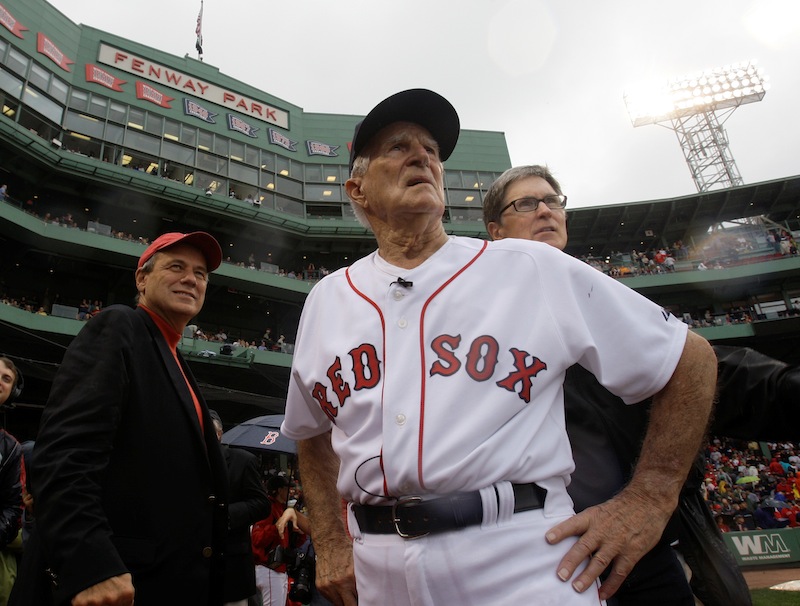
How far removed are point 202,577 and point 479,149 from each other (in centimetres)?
3620

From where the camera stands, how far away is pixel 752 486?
17375mm

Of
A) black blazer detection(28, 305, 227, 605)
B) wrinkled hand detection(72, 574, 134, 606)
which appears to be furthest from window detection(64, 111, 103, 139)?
wrinkled hand detection(72, 574, 134, 606)

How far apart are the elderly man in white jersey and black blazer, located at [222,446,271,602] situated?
5.41 feet

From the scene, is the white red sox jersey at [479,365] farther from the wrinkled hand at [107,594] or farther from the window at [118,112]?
the window at [118,112]

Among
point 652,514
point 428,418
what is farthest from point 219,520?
point 652,514

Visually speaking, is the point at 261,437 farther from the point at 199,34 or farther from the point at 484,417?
the point at 199,34

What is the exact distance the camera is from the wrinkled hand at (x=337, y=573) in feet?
5.15

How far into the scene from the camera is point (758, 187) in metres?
29.1

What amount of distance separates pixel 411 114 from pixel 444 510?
1438 millimetres

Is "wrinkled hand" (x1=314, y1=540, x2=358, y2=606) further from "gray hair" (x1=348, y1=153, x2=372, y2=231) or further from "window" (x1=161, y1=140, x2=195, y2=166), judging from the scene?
"window" (x1=161, y1=140, x2=195, y2=166)

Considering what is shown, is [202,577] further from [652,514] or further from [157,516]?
[652,514]

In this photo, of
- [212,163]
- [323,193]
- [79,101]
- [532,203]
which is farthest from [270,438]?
[323,193]

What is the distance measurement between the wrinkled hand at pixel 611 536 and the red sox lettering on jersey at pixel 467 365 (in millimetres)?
318

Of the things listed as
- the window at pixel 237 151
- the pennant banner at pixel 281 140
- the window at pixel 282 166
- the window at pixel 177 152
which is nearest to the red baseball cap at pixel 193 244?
the window at pixel 177 152
